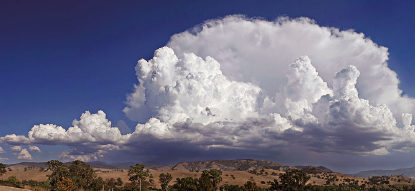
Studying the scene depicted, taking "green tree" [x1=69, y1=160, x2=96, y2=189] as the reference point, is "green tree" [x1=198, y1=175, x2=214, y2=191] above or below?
below

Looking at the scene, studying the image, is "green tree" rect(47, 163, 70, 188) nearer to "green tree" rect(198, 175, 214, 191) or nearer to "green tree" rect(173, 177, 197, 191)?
"green tree" rect(173, 177, 197, 191)

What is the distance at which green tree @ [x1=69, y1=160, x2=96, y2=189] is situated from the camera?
106 metres

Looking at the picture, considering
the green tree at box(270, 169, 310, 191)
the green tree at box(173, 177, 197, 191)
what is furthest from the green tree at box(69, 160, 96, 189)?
the green tree at box(270, 169, 310, 191)

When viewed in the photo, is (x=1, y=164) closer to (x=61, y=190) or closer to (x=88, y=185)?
(x=88, y=185)

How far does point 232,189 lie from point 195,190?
2303 inches

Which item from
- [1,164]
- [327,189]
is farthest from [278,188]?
[1,164]

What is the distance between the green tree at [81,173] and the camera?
4191 inches

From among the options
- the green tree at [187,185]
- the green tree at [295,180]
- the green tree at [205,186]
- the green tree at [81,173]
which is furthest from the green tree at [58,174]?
the green tree at [295,180]

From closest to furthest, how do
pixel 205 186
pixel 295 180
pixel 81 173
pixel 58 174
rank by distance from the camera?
pixel 295 180
pixel 58 174
pixel 205 186
pixel 81 173

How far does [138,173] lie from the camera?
13425cm

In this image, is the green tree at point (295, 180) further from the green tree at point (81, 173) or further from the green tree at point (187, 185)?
the green tree at point (81, 173)

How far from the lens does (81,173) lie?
112 m

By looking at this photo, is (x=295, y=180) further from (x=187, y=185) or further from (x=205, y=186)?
(x=187, y=185)

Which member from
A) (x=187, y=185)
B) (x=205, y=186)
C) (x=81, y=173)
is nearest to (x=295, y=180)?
(x=205, y=186)
